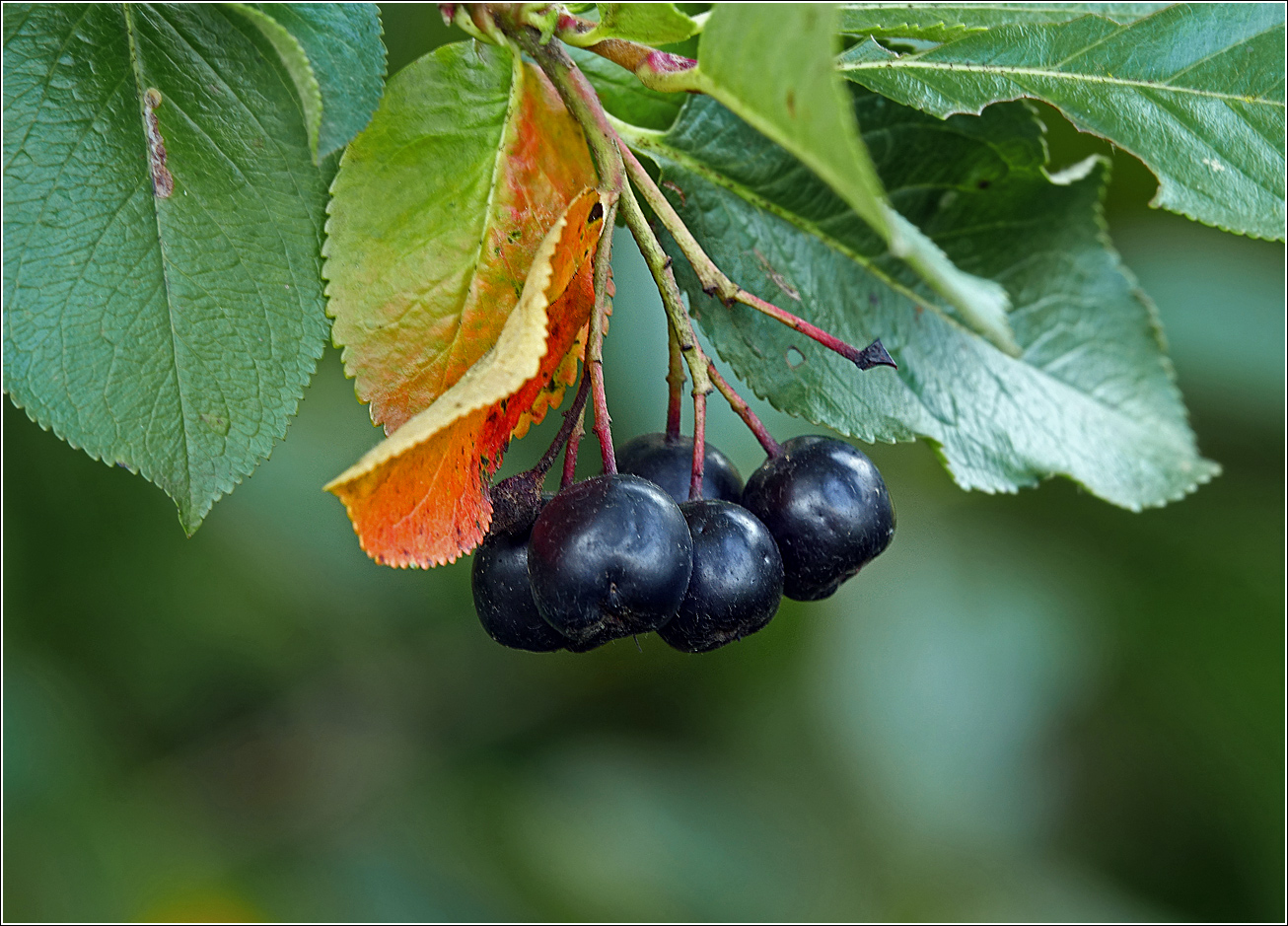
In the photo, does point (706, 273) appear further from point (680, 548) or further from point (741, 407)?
point (680, 548)

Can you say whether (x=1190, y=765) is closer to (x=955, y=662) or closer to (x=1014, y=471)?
(x=955, y=662)

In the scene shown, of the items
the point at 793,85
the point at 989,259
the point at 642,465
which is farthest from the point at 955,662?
the point at 793,85

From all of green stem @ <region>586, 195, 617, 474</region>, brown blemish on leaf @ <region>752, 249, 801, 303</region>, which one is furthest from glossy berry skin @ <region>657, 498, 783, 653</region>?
brown blemish on leaf @ <region>752, 249, 801, 303</region>

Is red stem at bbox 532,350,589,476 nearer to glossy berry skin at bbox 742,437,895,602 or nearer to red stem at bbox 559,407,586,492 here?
red stem at bbox 559,407,586,492

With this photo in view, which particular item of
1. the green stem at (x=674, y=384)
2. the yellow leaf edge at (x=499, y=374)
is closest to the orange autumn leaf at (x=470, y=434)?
the yellow leaf edge at (x=499, y=374)

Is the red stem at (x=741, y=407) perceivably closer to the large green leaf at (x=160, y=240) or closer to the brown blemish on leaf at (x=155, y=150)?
the large green leaf at (x=160, y=240)

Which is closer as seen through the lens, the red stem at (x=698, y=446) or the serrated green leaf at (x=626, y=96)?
the red stem at (x=698, y=446)
